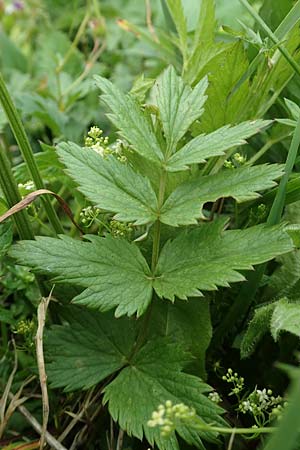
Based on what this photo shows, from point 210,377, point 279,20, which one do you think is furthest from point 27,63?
point 210,377

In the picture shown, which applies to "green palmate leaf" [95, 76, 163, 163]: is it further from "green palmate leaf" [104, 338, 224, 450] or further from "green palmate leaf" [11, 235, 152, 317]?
"green palmate leaf" [104, 338, 224, 450]

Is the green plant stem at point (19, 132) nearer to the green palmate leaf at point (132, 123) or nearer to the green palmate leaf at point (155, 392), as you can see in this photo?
the green palmate leaf at point (132, 123)

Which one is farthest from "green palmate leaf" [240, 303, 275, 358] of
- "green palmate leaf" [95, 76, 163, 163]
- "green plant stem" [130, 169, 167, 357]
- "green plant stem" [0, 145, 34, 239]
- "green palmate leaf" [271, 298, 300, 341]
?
"green plant stem" [0, 145, 34, 239]

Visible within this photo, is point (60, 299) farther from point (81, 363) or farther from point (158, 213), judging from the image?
point (158, 213)

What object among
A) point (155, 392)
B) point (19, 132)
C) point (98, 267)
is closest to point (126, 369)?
point (155, 392)

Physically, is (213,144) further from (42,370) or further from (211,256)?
(42,370)
